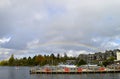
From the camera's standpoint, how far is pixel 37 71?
445ft

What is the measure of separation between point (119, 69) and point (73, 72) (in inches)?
1149

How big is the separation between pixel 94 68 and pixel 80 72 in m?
12.5

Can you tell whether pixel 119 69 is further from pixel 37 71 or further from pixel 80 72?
pixel 37 71

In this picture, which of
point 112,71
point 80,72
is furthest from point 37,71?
point 112,71

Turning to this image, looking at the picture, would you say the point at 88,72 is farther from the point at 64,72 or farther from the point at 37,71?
the point at 37,71

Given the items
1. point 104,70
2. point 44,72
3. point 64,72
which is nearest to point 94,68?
point 104,70

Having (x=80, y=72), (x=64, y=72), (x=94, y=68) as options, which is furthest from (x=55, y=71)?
(x=94, y=68)

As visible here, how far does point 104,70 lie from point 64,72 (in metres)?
23.0

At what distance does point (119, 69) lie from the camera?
143m

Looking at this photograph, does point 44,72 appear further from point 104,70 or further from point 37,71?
point 104,70

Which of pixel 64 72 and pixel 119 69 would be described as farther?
pixel 119 69

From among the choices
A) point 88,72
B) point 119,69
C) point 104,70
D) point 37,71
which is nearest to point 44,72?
point 37,71

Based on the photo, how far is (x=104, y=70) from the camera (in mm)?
136375

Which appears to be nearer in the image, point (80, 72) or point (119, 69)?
point (80, 72)
